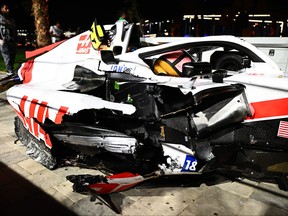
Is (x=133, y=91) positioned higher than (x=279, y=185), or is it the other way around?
(x=133, y=91)

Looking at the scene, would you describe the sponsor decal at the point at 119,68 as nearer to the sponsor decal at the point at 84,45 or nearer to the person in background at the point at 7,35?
the sponsor decal at the point at 84,45

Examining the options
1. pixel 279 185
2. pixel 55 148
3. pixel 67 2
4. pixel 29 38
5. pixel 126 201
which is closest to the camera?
pixel 126 201

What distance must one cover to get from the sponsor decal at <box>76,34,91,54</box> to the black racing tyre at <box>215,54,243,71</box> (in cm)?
295

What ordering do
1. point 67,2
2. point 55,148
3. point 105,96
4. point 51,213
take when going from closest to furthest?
point 51,213 → point 55,148 → point 105,96 → point 67,2

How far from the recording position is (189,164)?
2.59m

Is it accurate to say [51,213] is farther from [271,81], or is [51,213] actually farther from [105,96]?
[271,81]

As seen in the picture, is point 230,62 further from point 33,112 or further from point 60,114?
point 33,112

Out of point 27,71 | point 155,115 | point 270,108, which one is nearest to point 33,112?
point 27,71

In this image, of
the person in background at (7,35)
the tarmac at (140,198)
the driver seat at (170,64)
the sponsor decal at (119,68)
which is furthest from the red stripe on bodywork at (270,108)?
the person in background at (7,35)

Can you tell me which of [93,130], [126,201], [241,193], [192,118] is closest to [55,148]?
[93,130]

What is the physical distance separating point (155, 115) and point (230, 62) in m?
3.22

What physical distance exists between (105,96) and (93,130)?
1.89ft

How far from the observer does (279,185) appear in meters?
2.72

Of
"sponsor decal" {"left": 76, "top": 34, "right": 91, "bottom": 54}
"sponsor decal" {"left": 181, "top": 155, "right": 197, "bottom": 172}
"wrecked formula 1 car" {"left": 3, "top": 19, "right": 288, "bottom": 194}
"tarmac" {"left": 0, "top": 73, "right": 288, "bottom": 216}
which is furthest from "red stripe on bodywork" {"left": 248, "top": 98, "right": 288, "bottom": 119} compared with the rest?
"sponsor decal" {"left": 76, "top": 34, "right": 91, "bottom": 54}
